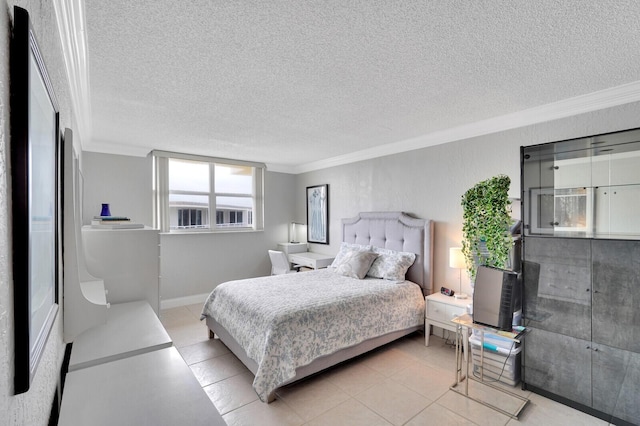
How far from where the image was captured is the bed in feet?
8.04

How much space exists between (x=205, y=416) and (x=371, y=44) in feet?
6.33

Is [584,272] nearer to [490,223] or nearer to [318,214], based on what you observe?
[490,223]

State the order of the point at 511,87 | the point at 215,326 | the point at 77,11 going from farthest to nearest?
the point at 215,326 → the point at 511,87 → the point at 77,11

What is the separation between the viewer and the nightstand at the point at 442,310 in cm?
307

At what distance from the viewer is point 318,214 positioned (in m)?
5.48

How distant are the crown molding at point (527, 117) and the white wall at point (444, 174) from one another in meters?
0.05

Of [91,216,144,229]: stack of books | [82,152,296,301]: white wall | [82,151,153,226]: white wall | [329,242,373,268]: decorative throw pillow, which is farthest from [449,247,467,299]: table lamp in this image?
[82,151,153,226]: white wall

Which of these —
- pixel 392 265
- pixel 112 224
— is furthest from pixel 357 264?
pixel 112 224

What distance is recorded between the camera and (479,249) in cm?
279

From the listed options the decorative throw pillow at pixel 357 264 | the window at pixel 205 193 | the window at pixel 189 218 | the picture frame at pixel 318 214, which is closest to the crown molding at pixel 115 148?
the window at pixel 205 193

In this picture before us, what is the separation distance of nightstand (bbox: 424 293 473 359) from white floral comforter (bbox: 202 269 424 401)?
0.56ft

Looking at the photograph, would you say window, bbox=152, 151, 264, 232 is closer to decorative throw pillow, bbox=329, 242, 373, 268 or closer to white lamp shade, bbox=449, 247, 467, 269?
decorative throw pillow, bbox=329, 242, 373, 268

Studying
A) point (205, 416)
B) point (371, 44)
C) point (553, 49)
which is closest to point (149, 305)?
point (205, 416)

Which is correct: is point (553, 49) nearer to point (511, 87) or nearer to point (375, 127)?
point (511, 87)
